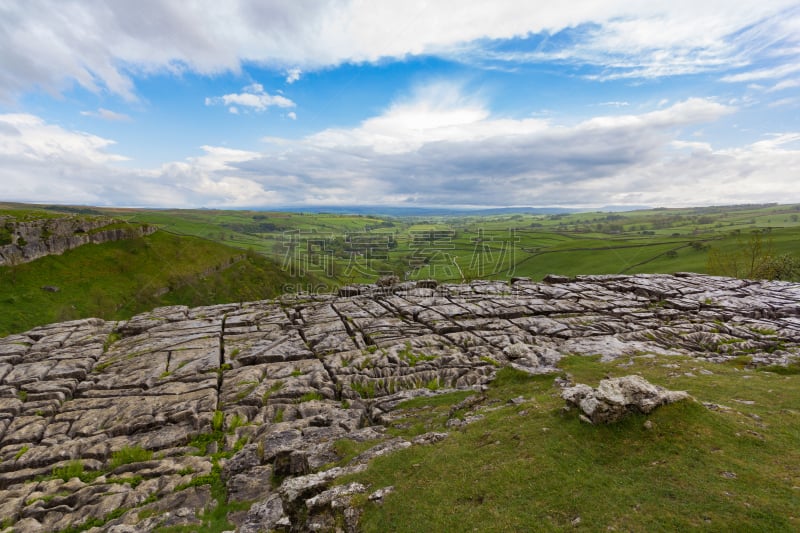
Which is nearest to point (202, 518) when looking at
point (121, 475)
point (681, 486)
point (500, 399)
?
point (121, 475)

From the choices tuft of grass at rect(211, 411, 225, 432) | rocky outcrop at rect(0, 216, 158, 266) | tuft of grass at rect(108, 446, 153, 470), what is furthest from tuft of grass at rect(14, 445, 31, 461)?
rocky outcrop at rect(0, 216, 158, 266)

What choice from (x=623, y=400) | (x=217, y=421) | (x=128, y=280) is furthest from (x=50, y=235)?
(x=623, y=400)

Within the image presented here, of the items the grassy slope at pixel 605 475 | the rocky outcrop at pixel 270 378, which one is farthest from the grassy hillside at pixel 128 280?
the grassy slope at pixel 605 475

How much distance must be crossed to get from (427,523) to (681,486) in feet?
39.8

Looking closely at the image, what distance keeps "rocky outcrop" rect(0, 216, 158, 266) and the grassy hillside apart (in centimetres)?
238

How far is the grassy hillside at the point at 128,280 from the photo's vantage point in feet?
257

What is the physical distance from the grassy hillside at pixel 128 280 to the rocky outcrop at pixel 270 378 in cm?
3373

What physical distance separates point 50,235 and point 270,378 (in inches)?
4118

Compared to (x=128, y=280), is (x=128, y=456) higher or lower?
lower

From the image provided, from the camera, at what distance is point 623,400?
64.7 feet

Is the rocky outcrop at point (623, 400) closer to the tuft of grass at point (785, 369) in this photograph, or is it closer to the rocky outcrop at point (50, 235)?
the tuft of grass at point (785, 369)

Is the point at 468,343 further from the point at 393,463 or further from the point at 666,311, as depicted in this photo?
the point at 666,311

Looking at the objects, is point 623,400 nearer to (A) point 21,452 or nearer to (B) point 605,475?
(B) point 605,475

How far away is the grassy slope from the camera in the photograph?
1418cm
